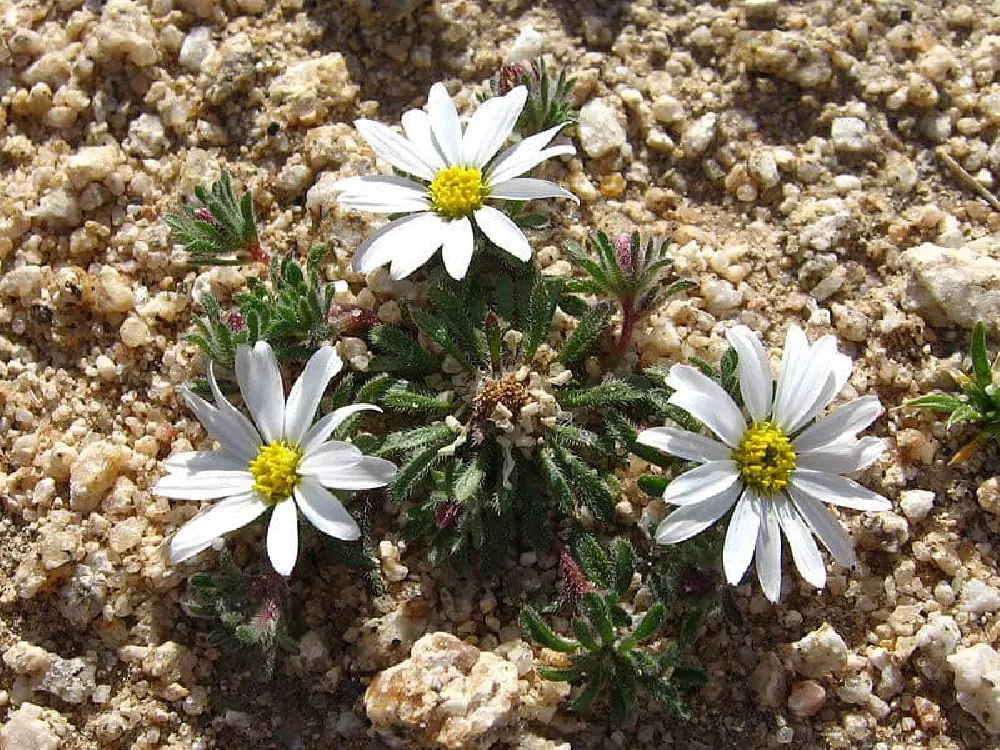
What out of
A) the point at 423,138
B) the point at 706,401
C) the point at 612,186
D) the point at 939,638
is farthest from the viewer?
the point at 612,186

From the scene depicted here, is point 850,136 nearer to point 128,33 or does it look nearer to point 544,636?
point 544,636

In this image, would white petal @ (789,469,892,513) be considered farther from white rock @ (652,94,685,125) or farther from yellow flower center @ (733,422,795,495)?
white rock @ (652,94,685,125)

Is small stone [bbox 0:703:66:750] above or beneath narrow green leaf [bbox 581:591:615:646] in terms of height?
above

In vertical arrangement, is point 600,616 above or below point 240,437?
below

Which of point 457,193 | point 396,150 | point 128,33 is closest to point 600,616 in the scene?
point 457,193

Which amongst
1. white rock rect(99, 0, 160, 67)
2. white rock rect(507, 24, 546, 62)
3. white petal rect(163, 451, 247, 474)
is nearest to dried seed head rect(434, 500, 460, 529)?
white petal rect(163, 451, 247, 474)

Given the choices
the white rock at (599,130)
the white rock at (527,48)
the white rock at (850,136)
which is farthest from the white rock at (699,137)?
the white rock at (527,48)

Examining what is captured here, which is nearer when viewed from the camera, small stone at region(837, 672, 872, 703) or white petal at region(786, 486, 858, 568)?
white petal at region(786, 486, 858, 568)
